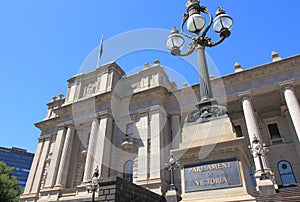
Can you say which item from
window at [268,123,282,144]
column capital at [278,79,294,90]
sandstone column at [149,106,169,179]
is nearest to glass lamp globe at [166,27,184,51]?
sandstone column at [149,106,169,179]

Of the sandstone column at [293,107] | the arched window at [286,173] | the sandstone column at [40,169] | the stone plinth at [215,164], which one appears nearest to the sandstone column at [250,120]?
the sandstone column at [293,107]

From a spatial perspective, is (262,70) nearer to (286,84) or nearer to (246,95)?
(286,84)

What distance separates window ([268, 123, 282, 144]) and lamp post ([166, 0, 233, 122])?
61.3 feet

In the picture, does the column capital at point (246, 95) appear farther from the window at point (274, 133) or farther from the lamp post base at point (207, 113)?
the lamp post base at point (207, 113)

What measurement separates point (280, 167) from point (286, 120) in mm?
4574

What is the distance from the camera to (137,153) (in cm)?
2134

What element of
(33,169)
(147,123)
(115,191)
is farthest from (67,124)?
(115,191)

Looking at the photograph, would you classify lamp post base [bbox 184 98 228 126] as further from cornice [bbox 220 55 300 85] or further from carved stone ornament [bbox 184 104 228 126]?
cornice [bbox 220 55 300 85]

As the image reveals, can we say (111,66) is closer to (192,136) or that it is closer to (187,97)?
(187,97)

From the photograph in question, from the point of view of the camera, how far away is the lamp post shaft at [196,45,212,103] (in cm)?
584

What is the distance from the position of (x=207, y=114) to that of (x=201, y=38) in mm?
2477

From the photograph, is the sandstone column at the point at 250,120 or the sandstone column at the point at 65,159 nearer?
the sandstone column at the point at 250,120

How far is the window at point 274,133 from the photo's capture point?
71.6ft

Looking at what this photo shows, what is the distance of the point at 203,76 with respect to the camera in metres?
6.11
